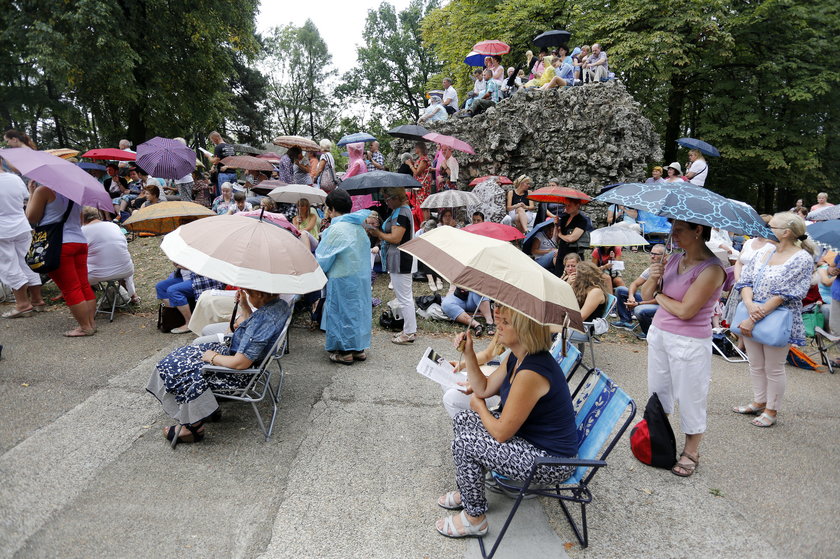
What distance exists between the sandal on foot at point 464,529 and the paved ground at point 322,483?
5 centimetres

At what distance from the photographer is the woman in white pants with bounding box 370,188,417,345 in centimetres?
583

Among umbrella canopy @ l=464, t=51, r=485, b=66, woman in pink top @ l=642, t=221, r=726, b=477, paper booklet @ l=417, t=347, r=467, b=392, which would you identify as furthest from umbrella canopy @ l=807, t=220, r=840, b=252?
umbrella canopy @ l=464, t=51, r=485, b=66

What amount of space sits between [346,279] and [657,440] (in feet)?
10.9

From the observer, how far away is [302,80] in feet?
140

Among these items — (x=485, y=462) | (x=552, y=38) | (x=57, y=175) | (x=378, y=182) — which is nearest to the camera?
(x=485, y=462)

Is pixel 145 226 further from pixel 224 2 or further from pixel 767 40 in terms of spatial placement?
pixel 767 40

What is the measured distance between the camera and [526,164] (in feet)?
47.2

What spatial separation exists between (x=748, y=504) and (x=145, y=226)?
6969 millimetres

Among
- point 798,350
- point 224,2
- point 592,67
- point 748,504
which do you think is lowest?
point 798,350

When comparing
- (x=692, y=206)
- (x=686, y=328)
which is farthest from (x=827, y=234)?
(x=692, y=206)

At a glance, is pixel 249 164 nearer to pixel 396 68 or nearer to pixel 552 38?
pixel 552 38

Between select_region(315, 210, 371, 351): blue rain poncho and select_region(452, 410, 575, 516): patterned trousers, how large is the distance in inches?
107

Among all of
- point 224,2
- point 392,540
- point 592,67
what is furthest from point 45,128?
point 392,540

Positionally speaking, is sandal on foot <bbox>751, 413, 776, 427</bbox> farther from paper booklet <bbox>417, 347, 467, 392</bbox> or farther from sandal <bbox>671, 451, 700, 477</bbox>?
paper booklet <bbox>417, 347, 467, 392</bbox>
